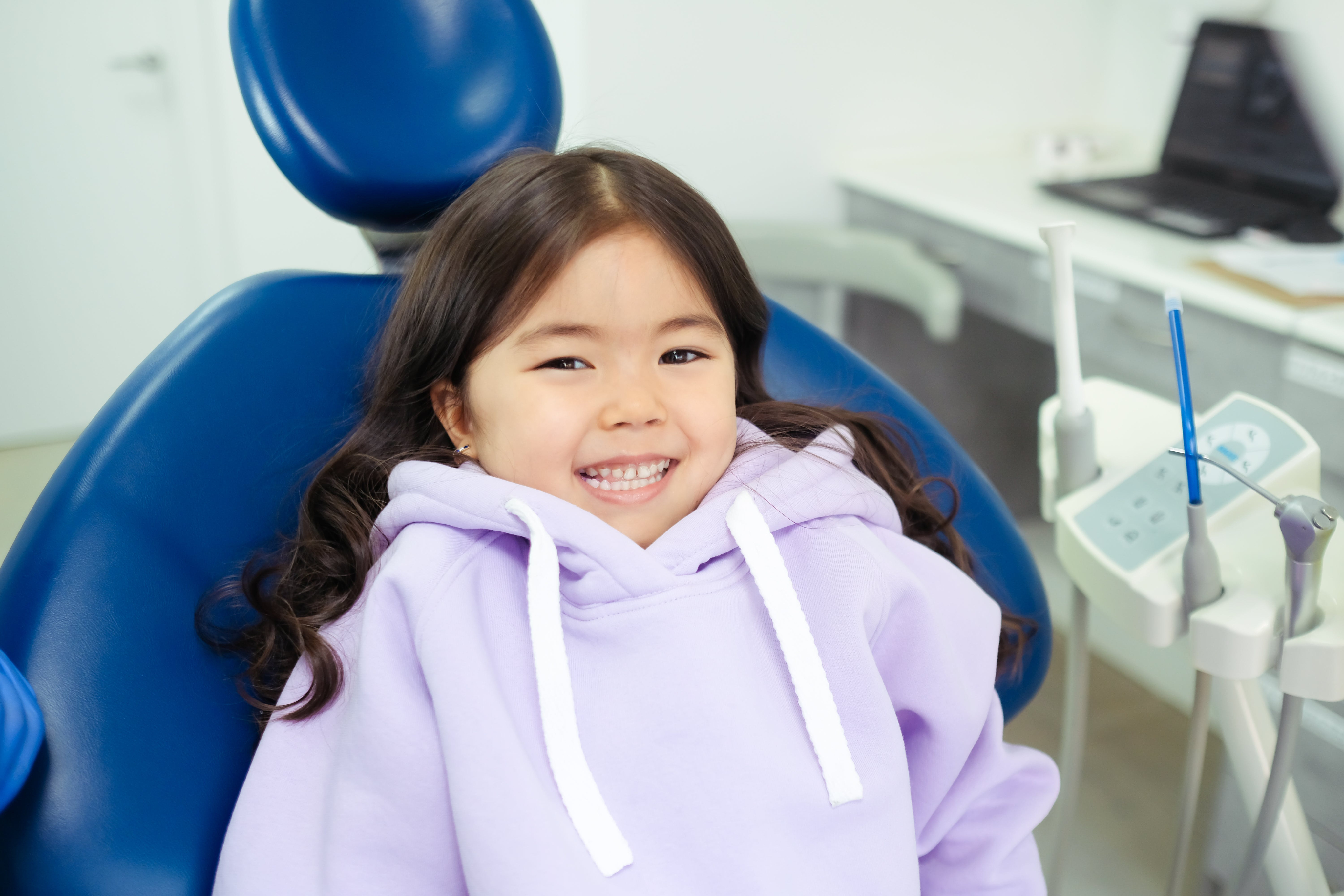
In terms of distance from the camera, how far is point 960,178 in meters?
1.95

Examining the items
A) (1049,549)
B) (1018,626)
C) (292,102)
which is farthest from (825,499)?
(1049,549)

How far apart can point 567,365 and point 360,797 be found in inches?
12.7

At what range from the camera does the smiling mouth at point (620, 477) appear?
810 mm

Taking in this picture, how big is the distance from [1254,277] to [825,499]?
858 mm

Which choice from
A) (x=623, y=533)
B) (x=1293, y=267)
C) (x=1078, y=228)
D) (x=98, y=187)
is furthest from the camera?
(x=98, y=187)

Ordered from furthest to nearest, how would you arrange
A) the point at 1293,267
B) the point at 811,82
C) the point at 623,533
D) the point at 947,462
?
1. the point at 811,82
2. the point at 1293,267
3. the point at 947,462
4. the point at 623,533

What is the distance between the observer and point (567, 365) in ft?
2.65

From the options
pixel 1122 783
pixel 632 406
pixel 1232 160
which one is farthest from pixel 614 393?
pixel 1232 160

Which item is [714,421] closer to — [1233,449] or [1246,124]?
[1233,449]

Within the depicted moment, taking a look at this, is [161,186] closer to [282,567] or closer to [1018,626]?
[282,567]

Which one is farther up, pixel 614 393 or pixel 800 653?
pixel 614 393

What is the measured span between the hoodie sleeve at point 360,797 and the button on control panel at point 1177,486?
0.50 m

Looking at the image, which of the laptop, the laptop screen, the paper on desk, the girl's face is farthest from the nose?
the laptop screen

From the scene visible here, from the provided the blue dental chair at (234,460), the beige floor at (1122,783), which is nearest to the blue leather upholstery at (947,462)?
the blue dental chair at (234,460)
